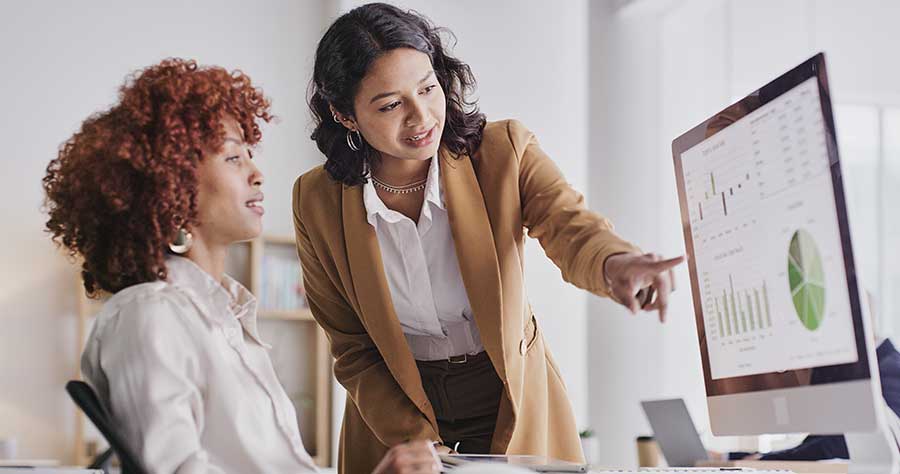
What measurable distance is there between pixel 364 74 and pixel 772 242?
739mm

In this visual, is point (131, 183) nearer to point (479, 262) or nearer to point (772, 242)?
point (479, 262)

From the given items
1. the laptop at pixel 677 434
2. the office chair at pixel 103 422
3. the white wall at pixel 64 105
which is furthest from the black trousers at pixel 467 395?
the white wall at pixel 64 105

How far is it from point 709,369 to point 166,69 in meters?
0.90

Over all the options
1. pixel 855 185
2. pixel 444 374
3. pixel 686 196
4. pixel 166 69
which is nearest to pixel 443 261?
pixel 444 374

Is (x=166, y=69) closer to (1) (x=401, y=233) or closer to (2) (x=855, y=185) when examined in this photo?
(1) (x=401, y=233)

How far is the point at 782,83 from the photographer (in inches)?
51.0

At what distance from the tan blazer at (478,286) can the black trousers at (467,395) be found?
55 mm

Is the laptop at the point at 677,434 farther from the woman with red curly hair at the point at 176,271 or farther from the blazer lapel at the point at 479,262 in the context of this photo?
the woman with red curly hair at the point at 176,271

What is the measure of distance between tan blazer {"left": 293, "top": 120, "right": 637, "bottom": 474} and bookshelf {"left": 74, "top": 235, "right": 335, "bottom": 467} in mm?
3033

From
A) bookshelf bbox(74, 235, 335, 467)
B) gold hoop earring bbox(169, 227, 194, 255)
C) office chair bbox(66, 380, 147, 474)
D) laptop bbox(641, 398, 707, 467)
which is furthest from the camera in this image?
bookshelf bbox(74, 235, 335, 467)

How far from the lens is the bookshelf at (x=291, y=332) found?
4848 mm

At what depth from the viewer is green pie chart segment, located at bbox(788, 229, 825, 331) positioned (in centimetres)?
122

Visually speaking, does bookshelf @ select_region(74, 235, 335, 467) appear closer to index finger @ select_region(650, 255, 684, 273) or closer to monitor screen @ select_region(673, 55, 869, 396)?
monitor screen @ select_region(673, 55, 869, 396)

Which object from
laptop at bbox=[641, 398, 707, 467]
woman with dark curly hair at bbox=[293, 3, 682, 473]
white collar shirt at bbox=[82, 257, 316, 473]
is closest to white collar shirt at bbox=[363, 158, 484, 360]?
woman with dark curly hair at bbox=[293, 3, 682, 473]
